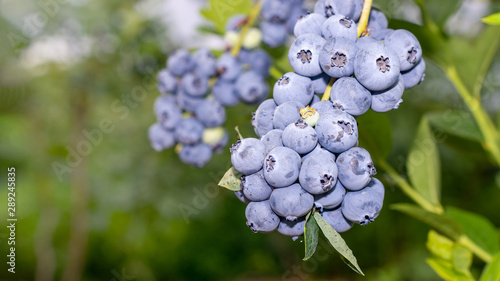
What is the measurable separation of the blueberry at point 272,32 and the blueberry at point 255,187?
0.62 metres

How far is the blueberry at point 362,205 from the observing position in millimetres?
601

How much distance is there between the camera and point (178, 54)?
1169mm

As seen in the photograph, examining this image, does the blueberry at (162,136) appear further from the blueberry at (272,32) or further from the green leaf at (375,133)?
the green leaf at (375,133)

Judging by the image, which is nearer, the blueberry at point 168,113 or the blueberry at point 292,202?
the blueberry at point 292,202

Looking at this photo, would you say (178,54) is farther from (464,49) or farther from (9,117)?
(9,117)

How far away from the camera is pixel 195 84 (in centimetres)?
111

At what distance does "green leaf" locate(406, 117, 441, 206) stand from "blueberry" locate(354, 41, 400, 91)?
0.58 m

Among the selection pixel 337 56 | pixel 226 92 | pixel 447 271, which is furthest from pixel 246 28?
pixel 447 271

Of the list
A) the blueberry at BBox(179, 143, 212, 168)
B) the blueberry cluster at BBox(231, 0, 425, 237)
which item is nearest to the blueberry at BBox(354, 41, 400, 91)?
the blueberry cluster at BBox(231, 0, 425, 237)

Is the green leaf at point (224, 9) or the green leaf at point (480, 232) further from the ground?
the green leaf at point (224, 9)

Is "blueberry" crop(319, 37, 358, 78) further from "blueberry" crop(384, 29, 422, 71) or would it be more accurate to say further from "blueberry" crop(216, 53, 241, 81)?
"blueberry" crop(216, 53, 241, 81)

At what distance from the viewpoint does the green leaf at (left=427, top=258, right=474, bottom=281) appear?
0.92m

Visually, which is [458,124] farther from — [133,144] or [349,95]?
[133,144]

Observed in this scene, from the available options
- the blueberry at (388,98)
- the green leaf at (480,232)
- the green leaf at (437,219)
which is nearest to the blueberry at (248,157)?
the blueberry at (388,98)
